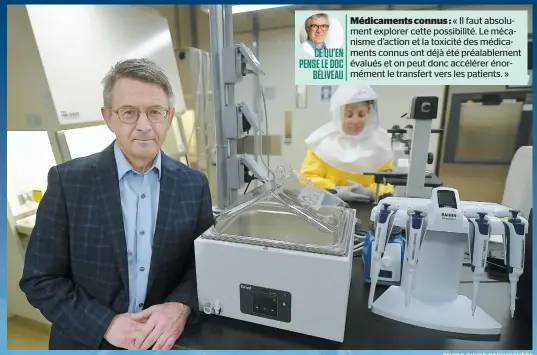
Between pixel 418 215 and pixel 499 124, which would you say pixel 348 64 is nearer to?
pixel 418 215

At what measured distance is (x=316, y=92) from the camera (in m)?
2.45

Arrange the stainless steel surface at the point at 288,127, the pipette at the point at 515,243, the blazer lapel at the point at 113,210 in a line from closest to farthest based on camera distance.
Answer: the pipette at the point at 515,243, the blazer lapel at the point at 113,210, the stainless steel surface at the point at 288,127

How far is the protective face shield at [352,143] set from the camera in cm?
174

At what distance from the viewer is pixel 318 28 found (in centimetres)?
79

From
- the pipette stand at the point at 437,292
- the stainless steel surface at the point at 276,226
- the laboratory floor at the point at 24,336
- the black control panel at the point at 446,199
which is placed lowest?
the laboratory floor at the point at 24,336

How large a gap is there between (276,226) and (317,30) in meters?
0.53

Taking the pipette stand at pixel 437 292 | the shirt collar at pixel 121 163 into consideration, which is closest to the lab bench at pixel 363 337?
the pipette stand at pixel 437 292

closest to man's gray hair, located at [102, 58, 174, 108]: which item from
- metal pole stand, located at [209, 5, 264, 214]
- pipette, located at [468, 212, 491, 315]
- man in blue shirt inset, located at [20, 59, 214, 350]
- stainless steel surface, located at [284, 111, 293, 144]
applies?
man in blue shirt inset, located at [20, 59, 214, 350]

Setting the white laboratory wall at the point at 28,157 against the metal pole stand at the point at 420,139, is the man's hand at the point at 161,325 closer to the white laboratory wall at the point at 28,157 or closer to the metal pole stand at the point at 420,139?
the white laboratory wall at the point at 28,157

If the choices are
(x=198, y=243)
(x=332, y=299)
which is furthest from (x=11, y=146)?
(x=332, y=299)

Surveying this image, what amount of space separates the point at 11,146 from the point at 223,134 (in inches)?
29.5

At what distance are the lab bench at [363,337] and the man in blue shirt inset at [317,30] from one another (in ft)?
2.26

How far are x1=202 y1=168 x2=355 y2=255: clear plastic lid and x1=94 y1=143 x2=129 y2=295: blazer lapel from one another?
0.70 ft

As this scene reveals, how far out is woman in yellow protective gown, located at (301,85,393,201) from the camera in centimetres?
173
